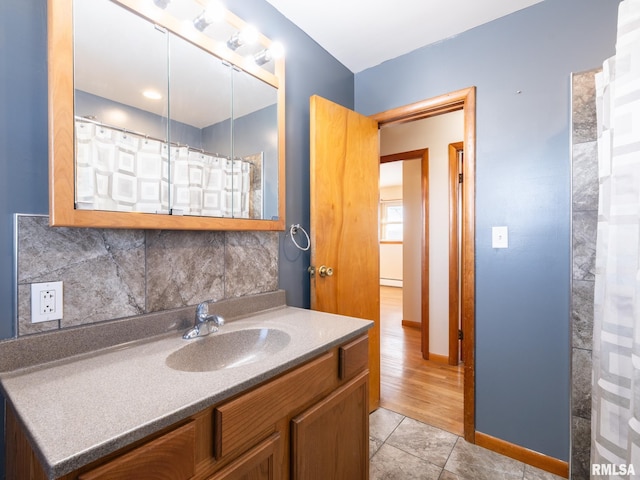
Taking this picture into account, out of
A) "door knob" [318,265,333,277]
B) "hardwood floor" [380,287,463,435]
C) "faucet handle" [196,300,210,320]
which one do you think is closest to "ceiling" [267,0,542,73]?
"door knob" [318,265,333,277]

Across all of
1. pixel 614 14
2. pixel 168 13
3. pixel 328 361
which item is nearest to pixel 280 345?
pixel 328 361

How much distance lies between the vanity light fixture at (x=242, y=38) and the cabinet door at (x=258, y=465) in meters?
1.53

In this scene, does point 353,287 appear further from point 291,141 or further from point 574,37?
point 574,37

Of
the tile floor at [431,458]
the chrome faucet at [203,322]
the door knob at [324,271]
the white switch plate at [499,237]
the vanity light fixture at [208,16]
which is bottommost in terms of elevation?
the tile floor at [431,458]

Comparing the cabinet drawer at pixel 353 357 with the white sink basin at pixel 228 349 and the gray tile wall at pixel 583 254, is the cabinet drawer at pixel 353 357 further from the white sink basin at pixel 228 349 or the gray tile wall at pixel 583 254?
the gray tile wall at pixel 583 254

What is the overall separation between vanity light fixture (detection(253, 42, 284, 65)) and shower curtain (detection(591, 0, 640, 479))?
132cm

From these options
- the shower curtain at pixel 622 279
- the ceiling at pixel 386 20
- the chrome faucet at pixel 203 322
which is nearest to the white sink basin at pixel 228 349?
the chrome faucet at pixel 203 322

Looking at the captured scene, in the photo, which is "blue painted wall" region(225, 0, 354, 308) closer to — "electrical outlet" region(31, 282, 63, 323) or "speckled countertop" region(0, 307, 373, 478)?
"speckled countertop" region(0, 307, 373, 478)

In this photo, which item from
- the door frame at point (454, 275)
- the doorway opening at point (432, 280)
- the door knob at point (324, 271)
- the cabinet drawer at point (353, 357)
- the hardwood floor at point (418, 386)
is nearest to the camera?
the cabinet drawer at point (353, 357)

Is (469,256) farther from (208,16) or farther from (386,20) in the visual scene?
(208,16)

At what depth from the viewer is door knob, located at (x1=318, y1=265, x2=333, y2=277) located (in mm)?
1748

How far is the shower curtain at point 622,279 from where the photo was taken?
3.04 ft

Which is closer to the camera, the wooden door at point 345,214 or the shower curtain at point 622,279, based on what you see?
the shower curtain at point 622,279

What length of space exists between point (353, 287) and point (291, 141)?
0.97m
